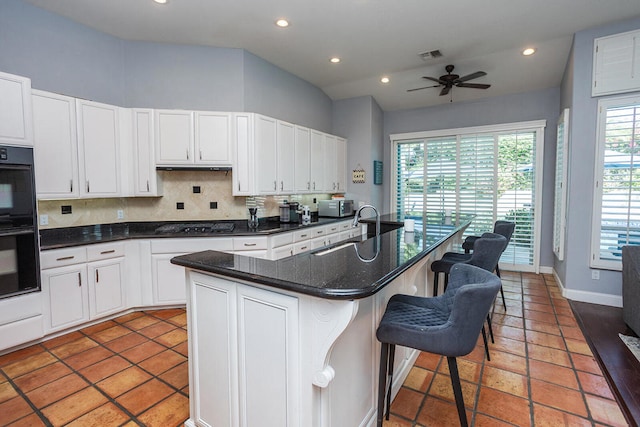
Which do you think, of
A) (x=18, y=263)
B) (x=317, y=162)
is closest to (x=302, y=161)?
(x=317, y=162)

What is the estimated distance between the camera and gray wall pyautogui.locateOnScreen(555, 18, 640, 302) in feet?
11.9

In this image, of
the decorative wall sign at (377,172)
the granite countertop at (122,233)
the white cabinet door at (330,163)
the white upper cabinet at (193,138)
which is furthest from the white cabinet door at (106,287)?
the decorative wall sign at (377,172)

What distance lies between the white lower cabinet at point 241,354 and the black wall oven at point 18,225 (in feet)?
6.23

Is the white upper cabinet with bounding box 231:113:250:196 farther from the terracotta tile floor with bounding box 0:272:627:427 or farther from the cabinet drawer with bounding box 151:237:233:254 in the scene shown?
the terracotta tile floor with bounding box 0:272:627:427

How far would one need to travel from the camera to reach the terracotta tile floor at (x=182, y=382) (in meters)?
1.92

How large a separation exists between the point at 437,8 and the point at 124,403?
4258 mm

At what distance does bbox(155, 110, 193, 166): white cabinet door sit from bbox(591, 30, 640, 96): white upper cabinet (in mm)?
4693

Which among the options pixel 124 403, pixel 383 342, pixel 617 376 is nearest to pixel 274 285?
pixel 383 342

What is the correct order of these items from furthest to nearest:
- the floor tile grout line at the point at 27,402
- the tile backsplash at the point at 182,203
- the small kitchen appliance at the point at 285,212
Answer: the small kitchen appliance at the point at 285,212 → the tile backsplash at the point at 182,203 → the floor tile grout line at the point at 27,402

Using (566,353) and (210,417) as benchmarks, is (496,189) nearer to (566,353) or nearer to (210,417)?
(566,353)

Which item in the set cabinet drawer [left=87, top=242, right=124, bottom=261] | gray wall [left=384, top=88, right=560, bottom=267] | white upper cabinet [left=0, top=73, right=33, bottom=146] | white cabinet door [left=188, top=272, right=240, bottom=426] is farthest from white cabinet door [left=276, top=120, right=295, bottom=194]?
white cabinet door [left=188, top=272, right=240, bottom=426]

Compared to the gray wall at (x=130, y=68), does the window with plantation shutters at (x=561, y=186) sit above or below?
below

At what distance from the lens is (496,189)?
17.4 ft

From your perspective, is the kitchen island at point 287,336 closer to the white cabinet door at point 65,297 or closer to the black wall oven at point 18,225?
the black wall oven at point 18,225
